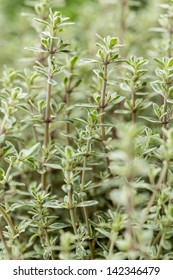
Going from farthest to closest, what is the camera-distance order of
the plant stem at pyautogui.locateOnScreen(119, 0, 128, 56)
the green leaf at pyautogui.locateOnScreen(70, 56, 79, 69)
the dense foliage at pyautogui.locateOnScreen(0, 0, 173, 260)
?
the plant stem at pyautogui.locateOnScreen(119, 0, 128, 56)
the green leaf at pyautogui.locateOnScreen(70, 56, 79, 69)
the dense foliage at pyautogui.locateOnScreen(0, 0, 173, 260)

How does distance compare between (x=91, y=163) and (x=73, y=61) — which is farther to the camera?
(x=73, y=61)

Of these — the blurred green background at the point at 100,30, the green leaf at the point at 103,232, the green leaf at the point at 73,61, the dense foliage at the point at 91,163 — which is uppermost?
the blurred green background at the point at 100,30

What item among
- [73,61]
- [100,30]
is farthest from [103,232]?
[100,30]

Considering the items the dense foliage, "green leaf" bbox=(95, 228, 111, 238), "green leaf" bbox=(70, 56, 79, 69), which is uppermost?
"green leaf" bbox=(70, 56, 79, 69)

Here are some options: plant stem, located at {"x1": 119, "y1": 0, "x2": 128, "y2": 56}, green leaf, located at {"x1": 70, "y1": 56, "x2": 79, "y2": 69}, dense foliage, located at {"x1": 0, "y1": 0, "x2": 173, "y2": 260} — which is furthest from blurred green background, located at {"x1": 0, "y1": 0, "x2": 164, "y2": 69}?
green leaf, located at {"x1": 70, "y1": 56, "x2": 79, "y2": 69}

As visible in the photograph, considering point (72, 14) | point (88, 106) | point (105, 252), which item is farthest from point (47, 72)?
point (72, 14)

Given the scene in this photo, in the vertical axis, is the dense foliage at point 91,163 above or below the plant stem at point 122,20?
below

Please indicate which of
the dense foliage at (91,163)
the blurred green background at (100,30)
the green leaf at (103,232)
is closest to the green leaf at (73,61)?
the dense foliage at (91,163)

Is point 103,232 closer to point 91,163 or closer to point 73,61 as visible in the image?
point 91,163

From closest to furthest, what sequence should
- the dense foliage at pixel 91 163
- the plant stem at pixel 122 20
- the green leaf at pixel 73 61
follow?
the dense foliage at pixel 91 163 < the green leaf at pixel 73 61 < the plant stem at pixel 122 20

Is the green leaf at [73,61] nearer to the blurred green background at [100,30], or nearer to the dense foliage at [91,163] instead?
the dense foliage at [91,163]

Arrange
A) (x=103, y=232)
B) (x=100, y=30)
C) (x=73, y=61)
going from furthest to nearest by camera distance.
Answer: (x=100, y=30) < (x=73, y=61) < (x=103, y=232)

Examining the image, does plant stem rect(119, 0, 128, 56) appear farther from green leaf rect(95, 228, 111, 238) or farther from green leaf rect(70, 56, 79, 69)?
green leaf rect(95, 228, 111, 238)
